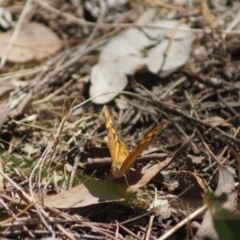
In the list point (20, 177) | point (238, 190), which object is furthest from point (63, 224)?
point (238, 190)

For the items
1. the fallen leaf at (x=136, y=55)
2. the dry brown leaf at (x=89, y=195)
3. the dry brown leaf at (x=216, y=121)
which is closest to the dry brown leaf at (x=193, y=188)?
the dry brown leaf at (x=89, y=195)

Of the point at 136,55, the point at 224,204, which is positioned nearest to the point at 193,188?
the point at 224,204

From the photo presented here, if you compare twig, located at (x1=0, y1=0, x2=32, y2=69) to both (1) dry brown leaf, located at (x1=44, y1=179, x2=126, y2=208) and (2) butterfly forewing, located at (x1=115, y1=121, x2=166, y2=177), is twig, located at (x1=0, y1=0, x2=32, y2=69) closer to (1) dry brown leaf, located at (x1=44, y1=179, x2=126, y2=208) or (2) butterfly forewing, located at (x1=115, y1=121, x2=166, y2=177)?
(1) dry brown leaf, located at (x1=44, y1=179, x2=126, y2=208)

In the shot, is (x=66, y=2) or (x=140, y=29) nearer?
(x=140, y=29)

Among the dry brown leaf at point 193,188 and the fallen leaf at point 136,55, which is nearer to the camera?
the dry brown leaf at point 193,188

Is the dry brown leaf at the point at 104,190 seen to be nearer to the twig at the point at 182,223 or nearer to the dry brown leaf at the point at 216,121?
the twig at the point at 182,223

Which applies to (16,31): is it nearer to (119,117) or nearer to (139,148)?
(119,117)

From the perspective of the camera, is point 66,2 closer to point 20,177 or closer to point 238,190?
point 20,177
